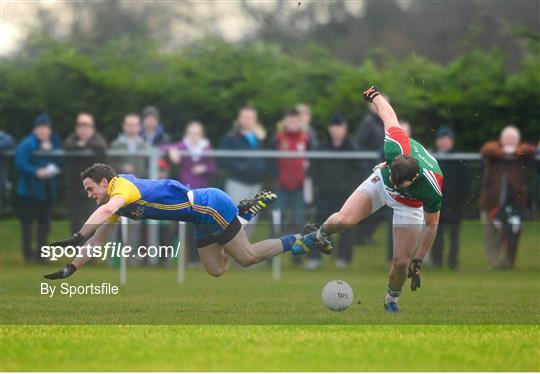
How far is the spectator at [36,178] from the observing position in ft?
59.2

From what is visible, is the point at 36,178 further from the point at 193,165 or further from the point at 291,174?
the point at 291,174

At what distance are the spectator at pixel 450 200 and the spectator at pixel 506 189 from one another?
1.15 feet

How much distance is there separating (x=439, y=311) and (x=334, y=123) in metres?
5.89

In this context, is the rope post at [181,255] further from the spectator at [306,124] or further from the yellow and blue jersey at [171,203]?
the spectator at [306,124]

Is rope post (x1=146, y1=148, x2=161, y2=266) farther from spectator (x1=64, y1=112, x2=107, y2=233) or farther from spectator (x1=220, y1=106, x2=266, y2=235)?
spectator (x1=220, y1=106, x2=266, y2=235)

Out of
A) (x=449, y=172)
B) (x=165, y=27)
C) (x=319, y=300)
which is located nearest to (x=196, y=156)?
(x=449, y=172)

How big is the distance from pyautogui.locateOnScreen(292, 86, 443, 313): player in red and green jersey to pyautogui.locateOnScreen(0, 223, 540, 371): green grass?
464mm

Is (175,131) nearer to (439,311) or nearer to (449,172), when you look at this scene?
(449,172)

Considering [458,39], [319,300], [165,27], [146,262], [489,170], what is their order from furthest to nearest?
[165,27] < [458,39] < [489,170] < [146,262] < [319,300]

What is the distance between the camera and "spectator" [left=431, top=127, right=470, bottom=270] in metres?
17.7

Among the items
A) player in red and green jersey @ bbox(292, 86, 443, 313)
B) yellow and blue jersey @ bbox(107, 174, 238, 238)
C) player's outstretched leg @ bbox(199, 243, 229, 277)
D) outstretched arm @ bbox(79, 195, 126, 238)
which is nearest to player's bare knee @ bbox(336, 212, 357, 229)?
player in red and green jersey @ bbox(292, 86, 443, 313)

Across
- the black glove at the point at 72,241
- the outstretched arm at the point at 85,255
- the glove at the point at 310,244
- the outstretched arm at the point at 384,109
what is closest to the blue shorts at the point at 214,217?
the glove at the point at 310,244

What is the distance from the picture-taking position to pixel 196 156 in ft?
59.6

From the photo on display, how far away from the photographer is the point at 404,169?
12.6 m
